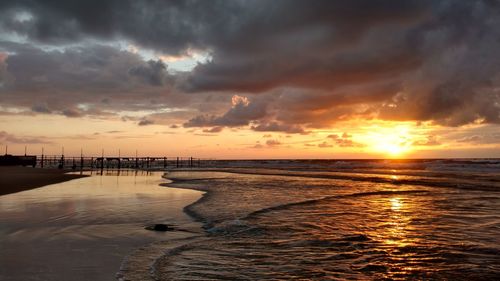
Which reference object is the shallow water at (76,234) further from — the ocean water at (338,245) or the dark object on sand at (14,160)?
the dark object on sand at (14,160)

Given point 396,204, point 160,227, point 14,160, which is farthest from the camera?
point 14,160

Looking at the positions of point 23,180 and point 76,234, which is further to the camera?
point 23,180

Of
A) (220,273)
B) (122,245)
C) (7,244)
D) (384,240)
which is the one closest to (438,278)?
(384,240)

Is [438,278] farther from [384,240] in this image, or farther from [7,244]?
[7,244]

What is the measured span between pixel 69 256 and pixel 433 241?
9212mm

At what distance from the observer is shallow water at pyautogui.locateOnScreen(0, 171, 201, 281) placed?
7424mm

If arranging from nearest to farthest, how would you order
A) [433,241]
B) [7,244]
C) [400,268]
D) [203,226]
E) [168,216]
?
1. [400,268]
2. [7,244]
3. [433,241]
4. [203,226]
5. [168,216]

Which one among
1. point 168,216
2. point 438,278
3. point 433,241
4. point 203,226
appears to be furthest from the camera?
point 168,216

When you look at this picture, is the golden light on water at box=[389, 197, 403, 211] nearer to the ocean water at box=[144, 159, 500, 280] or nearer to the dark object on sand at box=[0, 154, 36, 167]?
the ocean water at box=[144, 159, 500, 280]

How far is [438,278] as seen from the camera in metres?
7.36

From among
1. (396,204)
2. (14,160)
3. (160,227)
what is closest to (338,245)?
(160,227)

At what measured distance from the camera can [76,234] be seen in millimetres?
10867

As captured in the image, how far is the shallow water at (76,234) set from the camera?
7.42 meters

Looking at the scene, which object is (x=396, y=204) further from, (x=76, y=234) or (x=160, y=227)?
(x=76, y=234)
